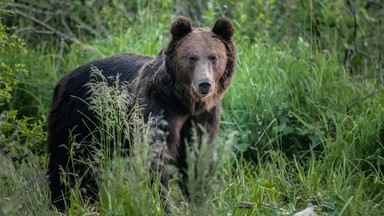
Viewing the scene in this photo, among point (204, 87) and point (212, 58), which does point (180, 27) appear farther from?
point (204, 87)

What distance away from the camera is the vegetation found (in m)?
3.38

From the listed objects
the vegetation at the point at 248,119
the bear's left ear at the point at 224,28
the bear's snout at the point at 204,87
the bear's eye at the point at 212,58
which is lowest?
the vegetation at the point at 248,119

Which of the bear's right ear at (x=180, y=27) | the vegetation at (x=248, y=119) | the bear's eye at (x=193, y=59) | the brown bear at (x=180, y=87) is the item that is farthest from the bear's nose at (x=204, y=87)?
the bear's right ear at (x=180, y=27)

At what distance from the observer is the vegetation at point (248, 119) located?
3381mm

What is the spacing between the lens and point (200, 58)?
4.45 meters

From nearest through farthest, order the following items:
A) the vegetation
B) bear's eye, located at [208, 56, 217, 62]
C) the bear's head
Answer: the vegetation → the bear's head → bear's eye, located at [208, 56, 217, 62]

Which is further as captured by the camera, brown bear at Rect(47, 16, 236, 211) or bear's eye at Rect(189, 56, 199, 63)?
bear's eye at Rect(189, 56, 199, 63)

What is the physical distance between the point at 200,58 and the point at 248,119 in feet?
4.86

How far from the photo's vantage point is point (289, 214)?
338 cm

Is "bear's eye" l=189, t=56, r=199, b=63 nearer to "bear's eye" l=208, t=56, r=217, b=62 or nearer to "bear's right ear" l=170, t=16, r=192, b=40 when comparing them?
"bear's eye" l=208, t=56, r=217, b=62

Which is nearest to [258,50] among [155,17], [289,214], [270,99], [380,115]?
[270,99]

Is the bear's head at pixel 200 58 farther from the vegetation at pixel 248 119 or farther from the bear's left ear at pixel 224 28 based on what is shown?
the vegetation at pixel 248 119

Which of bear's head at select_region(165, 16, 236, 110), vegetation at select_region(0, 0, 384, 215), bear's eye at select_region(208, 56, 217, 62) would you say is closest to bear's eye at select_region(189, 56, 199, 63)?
bear's head at select_region(165, 16, 236, 110)

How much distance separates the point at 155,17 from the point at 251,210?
4.06m
